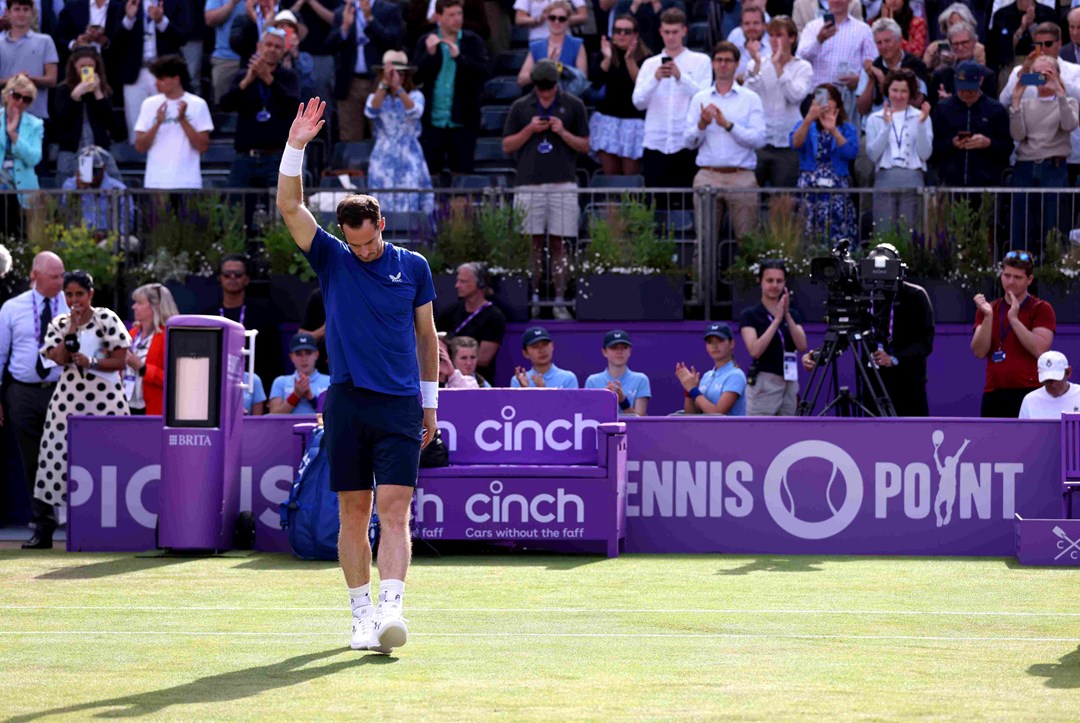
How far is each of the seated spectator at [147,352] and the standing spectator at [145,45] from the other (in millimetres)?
4607

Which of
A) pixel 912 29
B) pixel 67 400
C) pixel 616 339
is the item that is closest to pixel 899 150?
pixel 912 29

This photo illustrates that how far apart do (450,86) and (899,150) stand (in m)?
4.43

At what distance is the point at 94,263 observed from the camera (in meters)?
16.1

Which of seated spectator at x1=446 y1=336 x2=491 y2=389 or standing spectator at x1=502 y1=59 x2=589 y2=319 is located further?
standing spectator at x1=502 y1=59 x2=589 y2=319

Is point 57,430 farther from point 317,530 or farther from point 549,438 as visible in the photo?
point 549,438

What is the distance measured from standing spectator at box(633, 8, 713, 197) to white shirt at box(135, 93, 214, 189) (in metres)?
4.13

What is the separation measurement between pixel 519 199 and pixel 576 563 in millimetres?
5112

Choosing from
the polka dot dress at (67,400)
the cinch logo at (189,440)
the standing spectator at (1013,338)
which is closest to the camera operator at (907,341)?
the standing spectator at (1013,338)

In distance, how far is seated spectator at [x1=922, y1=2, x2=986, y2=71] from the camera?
1691cm

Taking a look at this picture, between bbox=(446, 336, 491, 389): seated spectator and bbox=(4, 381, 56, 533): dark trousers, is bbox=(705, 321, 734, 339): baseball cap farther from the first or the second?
bbox=(4, 381, 56, 533): dark trousers

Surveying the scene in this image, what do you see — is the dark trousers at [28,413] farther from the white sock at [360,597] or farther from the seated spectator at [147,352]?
the white sock at [360,597]

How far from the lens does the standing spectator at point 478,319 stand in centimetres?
1532

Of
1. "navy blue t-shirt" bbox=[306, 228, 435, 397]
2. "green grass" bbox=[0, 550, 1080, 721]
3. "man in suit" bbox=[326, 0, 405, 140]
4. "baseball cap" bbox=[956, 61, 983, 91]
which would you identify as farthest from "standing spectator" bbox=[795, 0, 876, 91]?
"navy blue t-shirt" bbox=[306, 228, 435, 397]

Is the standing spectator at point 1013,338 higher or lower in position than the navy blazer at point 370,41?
lower
